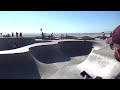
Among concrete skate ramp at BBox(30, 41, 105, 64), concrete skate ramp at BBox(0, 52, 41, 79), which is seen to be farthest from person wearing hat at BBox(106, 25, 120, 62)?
concrete skate ramp at BBox(30, 41, 105, 64)

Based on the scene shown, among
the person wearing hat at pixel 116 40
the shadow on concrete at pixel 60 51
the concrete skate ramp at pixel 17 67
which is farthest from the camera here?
the shadow on concrete at pixel 60 51

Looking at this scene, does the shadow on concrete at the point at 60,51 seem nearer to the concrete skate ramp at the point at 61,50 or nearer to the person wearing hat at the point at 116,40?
the concrete skate ramp at the point at 61,50

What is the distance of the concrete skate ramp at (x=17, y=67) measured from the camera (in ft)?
36.4

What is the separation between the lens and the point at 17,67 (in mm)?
11789

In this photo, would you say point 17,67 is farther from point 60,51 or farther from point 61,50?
point 61,50

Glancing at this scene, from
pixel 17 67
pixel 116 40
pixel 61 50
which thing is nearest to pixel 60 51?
pixel 61 50

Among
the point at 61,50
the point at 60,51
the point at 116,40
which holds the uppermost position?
the point at 116,40

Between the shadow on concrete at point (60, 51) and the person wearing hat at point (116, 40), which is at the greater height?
the person wearing hat at point (116, 40)

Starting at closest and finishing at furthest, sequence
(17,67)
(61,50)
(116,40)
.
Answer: (116,40) < (17,67) < (61,50)

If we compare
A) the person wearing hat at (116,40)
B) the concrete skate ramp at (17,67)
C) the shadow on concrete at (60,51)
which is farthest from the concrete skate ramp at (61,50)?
the person wearing hat at (116,40)
